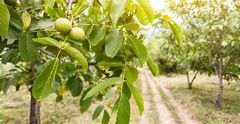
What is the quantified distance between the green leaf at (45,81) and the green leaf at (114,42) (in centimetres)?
27

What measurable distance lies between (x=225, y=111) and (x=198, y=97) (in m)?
3.27

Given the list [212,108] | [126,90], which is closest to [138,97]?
[126,90]

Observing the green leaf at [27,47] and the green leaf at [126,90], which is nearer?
the green leaf at [126,90]

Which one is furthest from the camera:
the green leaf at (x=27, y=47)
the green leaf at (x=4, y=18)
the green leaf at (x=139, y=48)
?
the green leaf at (x=27, y=47)

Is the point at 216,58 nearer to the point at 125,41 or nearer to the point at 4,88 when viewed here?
the point at 4,88

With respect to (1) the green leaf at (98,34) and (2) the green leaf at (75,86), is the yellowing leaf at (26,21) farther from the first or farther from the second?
(2) the green leaf at (75,86)

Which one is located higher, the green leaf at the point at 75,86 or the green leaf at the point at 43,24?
the green leaf at the point at 43,24

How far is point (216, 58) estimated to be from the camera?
14492 millimetres

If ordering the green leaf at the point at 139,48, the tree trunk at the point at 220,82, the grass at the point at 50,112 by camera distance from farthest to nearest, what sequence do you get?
the tree trunk at the point at 220,82 → the grass at the point at 50,112 → the green leaf at the point at 139,48

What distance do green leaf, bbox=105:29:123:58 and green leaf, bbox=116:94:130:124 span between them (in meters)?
0.22

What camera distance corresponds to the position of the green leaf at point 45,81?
1.20m

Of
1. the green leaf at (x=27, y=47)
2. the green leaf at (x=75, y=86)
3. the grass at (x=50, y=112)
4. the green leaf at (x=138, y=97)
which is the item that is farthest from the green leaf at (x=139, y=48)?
the grass at (x=50, y=112)

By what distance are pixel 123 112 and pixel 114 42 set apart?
0.33 m

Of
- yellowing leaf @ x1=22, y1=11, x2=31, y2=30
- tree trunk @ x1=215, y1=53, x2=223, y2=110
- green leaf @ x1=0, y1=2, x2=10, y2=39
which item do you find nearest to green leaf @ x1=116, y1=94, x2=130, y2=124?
green leaf @ x1=0, y1=2, x2=10, y2=39
